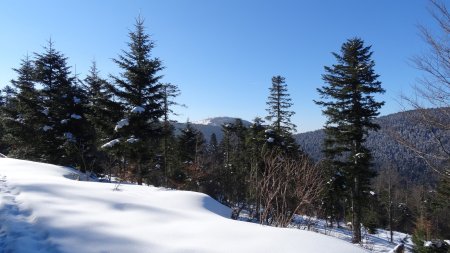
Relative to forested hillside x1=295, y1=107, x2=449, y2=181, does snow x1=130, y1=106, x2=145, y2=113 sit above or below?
above

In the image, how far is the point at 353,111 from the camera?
731 inches

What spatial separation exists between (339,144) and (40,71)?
732 inches

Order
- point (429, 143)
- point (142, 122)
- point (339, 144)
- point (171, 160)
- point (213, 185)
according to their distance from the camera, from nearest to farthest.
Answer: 1. point (429, 143)
2. point (142, 122)
3. point (339, 144)
4. point (213, 185)
5. point (171, 160)

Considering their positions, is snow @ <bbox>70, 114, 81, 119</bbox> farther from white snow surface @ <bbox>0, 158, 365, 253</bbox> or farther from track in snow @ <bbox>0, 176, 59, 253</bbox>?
track in snow @ <bbox>0, 176, 59, 253</bbox>

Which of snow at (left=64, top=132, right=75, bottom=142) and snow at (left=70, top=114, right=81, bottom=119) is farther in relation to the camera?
snow at (left=70, top=114, right=81, bottom=119)

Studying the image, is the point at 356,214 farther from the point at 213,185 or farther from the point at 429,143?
the point at 213,185

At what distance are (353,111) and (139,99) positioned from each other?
11.7 m

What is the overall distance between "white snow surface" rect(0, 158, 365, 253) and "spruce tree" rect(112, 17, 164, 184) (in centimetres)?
1128

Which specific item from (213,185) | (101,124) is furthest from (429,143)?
(213,185)

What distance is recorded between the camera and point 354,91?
60.9ft

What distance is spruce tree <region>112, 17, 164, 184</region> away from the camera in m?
17.5

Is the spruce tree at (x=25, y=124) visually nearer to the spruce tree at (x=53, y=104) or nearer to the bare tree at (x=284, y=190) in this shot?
the spruce tree at (x=53, y=104)

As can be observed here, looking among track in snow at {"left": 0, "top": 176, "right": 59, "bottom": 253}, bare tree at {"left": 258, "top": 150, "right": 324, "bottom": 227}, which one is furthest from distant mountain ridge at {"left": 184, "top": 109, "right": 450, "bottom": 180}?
track in snow at {"left": 0, "top": 176, "right": 59, "bottom": 253}

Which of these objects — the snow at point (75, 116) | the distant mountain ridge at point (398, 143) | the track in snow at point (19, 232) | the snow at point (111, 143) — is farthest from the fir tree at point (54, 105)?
the track in snow at point (19, 232)
